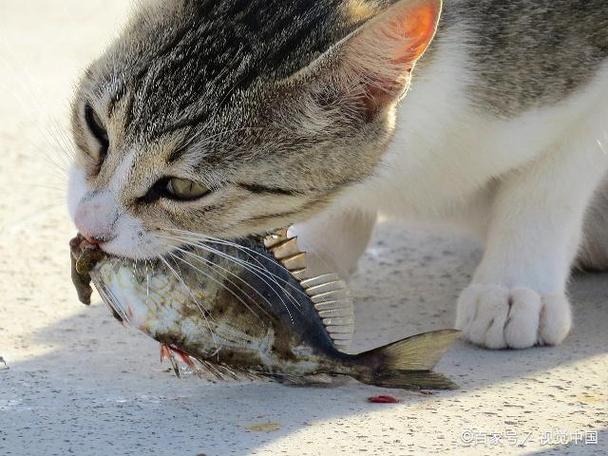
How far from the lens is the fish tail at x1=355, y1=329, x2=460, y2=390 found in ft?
8.88

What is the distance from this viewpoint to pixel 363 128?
2949mm

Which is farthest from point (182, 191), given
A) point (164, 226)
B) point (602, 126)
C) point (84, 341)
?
point (602, 126)

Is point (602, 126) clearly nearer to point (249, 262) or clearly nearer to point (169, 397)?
point (249, 262)

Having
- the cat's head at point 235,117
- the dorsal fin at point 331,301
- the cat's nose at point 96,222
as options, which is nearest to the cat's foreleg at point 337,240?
the cat's head at point 235,117

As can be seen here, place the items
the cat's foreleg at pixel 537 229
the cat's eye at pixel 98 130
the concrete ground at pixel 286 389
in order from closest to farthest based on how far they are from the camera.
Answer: the concrete ground at pixel 286 389 → the cat's eye at pixel 98 130 → the cat's foreleg at pixel 537 229

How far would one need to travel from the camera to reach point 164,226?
2785 millimetres

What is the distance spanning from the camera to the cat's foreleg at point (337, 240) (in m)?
3.71

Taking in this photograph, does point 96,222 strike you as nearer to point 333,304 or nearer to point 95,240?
point 95,240

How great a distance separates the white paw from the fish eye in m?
0.88

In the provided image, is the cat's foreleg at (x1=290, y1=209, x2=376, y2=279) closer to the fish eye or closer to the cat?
the cat

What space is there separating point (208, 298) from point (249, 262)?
0.50 feet

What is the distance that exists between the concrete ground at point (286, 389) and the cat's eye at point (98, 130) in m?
0.16

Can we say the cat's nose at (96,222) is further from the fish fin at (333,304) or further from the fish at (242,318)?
the fish fin at (333,304)

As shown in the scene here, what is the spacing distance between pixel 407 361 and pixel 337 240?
3.40ft
